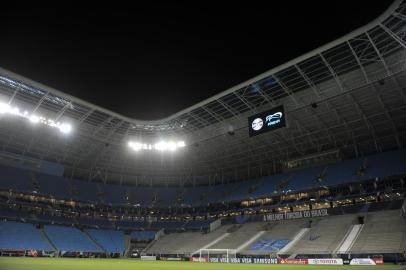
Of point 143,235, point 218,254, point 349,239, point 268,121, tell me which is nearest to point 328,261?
point 349,239

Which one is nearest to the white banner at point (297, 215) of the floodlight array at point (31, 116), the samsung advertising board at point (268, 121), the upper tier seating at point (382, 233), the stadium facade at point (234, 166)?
the stadium facade at point (234, 166)

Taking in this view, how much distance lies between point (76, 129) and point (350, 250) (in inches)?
1649

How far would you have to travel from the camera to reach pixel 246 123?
47.4m

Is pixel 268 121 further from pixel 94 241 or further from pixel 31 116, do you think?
pixel 94 241

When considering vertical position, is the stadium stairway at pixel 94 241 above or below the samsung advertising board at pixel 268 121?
below

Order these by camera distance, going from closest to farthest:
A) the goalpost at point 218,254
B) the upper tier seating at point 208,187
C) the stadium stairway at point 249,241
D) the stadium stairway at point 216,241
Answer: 1. the goalpost at point 218,254
2. the stadium stairway at point 249,241
3. the upper tier seating at point 208,187
4. the stadium stairway at point 216,241

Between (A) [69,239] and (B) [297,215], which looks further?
(A) [69,239]

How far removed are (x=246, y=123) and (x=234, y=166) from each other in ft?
70.7

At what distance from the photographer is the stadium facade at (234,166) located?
3722 cm

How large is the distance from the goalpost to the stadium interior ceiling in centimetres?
1733

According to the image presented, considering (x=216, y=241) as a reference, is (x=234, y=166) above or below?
above

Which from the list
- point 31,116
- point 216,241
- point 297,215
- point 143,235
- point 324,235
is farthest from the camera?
point 143,235

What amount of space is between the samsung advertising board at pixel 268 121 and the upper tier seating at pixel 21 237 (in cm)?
4073

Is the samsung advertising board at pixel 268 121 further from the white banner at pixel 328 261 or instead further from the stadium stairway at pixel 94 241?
the stadium stairway at pixel 94 241
